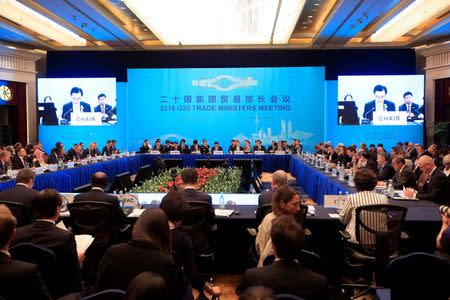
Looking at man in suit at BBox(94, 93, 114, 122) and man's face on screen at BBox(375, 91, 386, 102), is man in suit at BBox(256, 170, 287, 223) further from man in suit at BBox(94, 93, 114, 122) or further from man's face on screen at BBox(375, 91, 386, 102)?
man in suit at BBox(94, 93, 114, 122)

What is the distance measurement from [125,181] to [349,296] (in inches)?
172

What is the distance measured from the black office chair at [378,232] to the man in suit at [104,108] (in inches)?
509

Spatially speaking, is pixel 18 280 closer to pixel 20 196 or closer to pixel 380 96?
pixel 20 196

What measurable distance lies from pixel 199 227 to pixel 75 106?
12.9 metres

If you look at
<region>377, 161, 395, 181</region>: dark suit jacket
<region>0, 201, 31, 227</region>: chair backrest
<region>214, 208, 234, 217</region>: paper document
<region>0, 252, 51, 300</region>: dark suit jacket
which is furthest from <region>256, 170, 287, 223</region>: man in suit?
<region>377, 161, 395, 181</region>: dark suit jacket

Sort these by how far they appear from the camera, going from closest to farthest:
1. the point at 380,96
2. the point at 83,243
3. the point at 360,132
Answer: the point at 83,243, the point at 380,96, the point at 360,132

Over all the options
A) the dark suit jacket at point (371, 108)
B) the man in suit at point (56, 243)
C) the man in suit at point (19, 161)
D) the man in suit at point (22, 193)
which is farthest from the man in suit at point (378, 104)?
the man in suit at point (56, 243)

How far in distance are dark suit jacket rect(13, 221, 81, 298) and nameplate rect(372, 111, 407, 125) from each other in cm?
1340

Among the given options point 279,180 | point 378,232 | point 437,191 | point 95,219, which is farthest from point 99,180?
point 437,191

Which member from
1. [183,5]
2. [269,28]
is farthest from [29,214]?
[269,28]

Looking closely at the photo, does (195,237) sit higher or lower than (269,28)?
lower

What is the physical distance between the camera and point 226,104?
15.7 meters

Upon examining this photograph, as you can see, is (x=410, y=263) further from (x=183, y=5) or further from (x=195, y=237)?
(x=183, y=5)

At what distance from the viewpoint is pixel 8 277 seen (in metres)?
2.02
